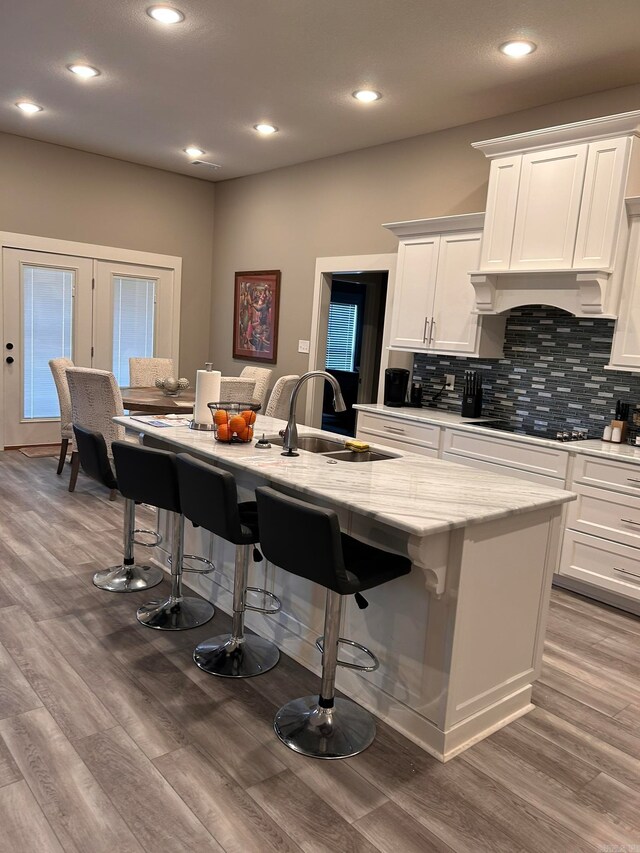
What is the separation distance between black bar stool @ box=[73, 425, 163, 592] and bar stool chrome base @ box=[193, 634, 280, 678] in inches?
31.1

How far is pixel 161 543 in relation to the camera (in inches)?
150

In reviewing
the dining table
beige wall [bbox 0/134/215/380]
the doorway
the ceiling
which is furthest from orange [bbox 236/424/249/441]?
the doorway

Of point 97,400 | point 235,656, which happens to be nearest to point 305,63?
point 97,400

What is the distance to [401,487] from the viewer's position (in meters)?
2.33

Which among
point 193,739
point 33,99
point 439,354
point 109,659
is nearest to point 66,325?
point 33,99

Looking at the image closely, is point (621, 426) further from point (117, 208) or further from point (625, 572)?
point (117, 208)

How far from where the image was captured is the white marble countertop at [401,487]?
2.02 m

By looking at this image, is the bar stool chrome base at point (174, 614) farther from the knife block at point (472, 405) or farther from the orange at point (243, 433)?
the knife block at point (472, 405)

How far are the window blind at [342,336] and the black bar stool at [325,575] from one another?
238 inches

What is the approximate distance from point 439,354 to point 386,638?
2.73 m

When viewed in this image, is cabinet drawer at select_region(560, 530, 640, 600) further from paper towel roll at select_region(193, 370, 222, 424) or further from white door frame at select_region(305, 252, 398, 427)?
white door frame at select_region(305, 252, 398, 427)

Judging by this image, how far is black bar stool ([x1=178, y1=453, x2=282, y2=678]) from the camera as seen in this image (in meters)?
2.36

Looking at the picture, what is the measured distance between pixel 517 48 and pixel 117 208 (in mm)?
4527

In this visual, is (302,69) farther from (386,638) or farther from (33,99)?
(386,638)
